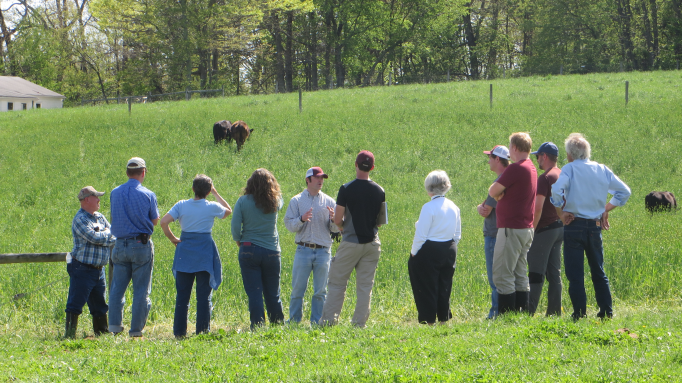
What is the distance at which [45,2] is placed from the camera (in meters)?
52.5

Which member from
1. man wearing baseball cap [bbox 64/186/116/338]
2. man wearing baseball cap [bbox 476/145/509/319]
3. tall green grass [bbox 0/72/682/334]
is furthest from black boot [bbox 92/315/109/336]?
man wearing baseball cap [bbox 476/145/509/319]

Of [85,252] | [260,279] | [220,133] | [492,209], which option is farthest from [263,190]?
[220,133]

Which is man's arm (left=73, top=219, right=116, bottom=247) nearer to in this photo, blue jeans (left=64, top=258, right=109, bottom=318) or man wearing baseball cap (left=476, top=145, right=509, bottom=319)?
blue jeans (left=64, top=258, right=109, bottom=318)

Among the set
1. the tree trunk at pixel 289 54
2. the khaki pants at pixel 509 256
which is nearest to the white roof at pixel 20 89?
the tree trunk at pixel 289 54

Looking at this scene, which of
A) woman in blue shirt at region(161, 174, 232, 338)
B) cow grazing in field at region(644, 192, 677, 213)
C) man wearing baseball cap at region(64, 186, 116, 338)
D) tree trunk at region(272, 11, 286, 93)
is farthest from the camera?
tree trunk at region(272, 11, 286, 93)

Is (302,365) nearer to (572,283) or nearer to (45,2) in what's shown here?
(572,283)

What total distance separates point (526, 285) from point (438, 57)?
171 ft

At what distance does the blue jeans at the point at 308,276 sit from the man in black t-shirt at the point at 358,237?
8.1 inches

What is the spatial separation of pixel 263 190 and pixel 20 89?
56.4 metres

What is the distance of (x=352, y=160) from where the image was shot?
18.5m

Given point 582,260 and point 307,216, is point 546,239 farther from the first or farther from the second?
point 307,216

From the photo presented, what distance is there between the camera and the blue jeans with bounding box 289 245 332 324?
607 centimetres

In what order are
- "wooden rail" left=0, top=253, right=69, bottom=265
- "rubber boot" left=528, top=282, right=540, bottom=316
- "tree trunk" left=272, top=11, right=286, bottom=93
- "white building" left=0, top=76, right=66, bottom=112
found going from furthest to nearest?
"white building" left=0, top=76, right=66, bottom=112 → "tree trunk" left=272, top=11, right=286, bottom=93 → "wooden rail" left=0, top=253, right=69, bottom=265 → "rubber boot" left=528, top=282, right=540, bottom=316

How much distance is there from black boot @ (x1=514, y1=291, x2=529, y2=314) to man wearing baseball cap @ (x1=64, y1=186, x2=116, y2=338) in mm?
4526
